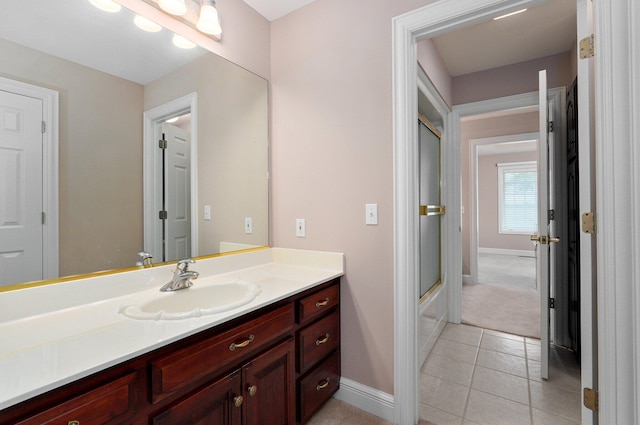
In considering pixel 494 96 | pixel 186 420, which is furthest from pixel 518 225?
pixel 186 420

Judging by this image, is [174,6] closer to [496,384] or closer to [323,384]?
[323,384]

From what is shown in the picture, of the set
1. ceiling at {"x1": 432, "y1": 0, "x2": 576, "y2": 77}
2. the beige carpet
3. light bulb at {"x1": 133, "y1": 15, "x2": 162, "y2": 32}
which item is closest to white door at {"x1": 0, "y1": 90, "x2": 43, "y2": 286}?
light bulb at {"x1": 133, "y1": 15, "x2": 162, "y2": 32}

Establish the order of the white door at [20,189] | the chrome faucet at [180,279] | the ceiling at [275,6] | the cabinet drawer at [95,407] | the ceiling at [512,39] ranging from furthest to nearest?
the ceiling at [512,39]
the ceiling at [275,6]
the chrome faucet at [180,279]
the white door at [20,189]
the cabinet drawer at [95,407]

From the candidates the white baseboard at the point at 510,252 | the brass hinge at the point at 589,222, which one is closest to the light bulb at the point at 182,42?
the brass hinge at the point at 589,222

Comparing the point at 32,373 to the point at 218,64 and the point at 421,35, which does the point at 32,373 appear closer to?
the point at 218,64

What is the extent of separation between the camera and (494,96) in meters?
2.93

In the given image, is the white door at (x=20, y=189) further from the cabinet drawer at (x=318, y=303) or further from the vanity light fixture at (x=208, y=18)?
the cabinet drawer at (x=318, y=303)

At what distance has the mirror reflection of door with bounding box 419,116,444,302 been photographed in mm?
2377

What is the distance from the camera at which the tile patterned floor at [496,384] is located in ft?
5.55

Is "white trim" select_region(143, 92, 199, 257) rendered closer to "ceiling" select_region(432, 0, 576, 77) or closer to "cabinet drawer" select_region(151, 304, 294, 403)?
"cabinet drawer" select_region(151, 304, 294, 403)

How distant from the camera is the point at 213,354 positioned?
3.42 ft

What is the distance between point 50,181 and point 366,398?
1.87m

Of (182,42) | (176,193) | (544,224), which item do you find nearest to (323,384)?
(176,193)

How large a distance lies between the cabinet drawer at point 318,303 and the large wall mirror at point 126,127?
0.65 metres
